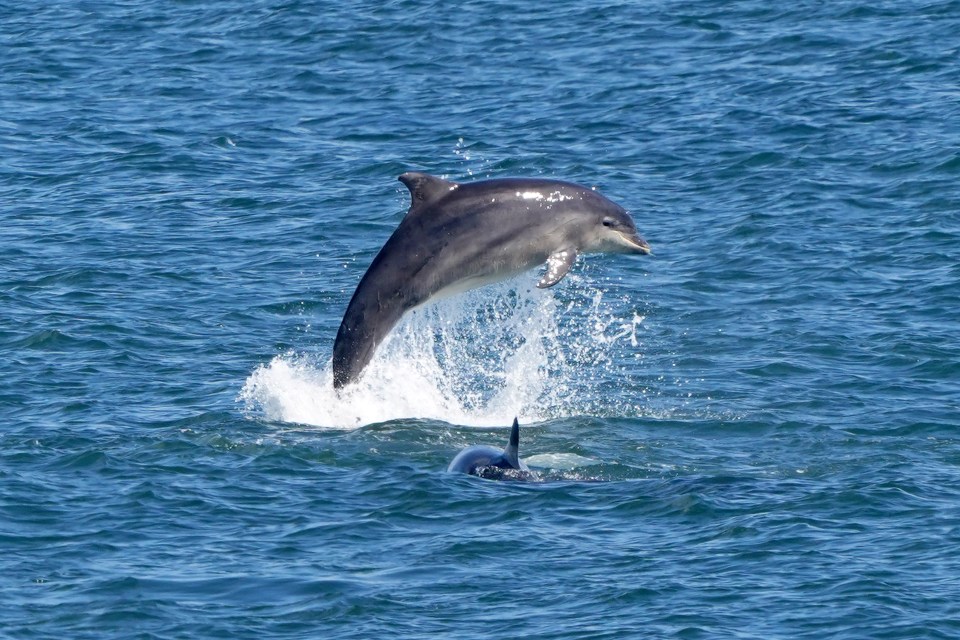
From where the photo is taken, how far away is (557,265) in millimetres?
20766

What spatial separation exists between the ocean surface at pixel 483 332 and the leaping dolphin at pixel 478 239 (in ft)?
6.17

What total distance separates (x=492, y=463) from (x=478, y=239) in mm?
2677

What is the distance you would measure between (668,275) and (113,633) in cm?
1453

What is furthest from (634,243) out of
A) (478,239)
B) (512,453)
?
(512,453)

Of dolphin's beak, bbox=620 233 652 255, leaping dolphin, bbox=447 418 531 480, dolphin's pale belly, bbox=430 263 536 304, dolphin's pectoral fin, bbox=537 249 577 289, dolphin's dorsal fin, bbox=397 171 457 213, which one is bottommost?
leaping dolphin, bbox=447 418 531 480

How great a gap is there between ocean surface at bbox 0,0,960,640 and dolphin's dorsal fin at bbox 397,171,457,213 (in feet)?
9.55

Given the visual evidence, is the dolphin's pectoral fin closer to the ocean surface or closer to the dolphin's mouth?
the dolphin's mouth

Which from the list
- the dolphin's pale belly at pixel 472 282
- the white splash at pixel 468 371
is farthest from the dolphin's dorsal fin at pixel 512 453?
the white splash at pixel 468 371

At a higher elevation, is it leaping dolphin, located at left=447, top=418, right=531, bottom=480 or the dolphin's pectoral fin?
the dolphin's pectoral fin

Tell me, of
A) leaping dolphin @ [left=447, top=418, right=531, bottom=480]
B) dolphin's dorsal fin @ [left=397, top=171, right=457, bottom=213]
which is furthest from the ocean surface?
dolphin's dorsal fin @ [left=397, top=171, right=457, bottom=213]

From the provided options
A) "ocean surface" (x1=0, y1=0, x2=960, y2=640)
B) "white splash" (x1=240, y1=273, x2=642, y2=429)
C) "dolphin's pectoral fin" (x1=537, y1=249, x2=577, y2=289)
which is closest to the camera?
"ocean surface" (x1=0, y1=0, x2=960, y2=640)

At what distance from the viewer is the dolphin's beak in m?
21.1

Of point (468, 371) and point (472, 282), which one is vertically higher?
point (472, 282)

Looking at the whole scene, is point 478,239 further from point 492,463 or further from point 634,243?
point 492,463
